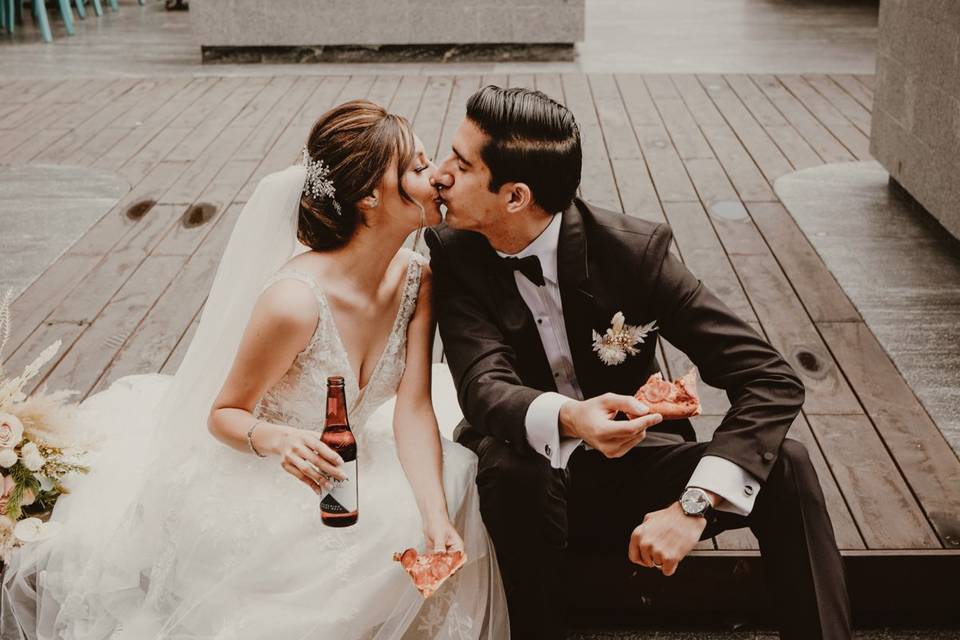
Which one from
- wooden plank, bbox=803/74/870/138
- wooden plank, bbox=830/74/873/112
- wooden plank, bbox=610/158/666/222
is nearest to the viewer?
wooden plank, bbox=610/158/666/222

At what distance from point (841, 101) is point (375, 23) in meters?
3.44

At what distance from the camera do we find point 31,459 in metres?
2.41

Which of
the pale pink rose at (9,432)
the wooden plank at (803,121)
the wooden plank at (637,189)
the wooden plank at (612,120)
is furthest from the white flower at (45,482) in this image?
the wooden plank at (803,121)

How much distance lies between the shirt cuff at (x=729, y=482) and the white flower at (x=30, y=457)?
54.8 inches

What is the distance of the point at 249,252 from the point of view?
2514 mm

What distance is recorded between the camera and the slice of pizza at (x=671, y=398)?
6.78ft

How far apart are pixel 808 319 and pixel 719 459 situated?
1.83 meters

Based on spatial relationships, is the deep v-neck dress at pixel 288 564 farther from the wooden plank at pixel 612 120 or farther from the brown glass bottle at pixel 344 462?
the wooden plank at pixel 612 120

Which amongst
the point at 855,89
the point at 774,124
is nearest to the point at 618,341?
the point at 774,124

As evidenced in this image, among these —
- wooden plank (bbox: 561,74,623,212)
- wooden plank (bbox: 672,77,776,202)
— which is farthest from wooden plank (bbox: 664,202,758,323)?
wooden plank (bbox: 672,77,776,202)

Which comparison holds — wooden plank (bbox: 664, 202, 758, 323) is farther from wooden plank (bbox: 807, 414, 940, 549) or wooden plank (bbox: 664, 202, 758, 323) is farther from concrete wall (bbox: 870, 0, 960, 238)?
concrete wall (bbox: 870, 0, 960, 238)

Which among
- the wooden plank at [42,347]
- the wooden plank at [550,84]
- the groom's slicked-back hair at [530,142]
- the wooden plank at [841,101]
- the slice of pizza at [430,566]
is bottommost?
the wooden plank at [841,101]

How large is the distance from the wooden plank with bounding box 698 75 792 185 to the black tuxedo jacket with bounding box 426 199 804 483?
10.6ft

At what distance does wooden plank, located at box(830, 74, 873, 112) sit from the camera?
6.89 metres
